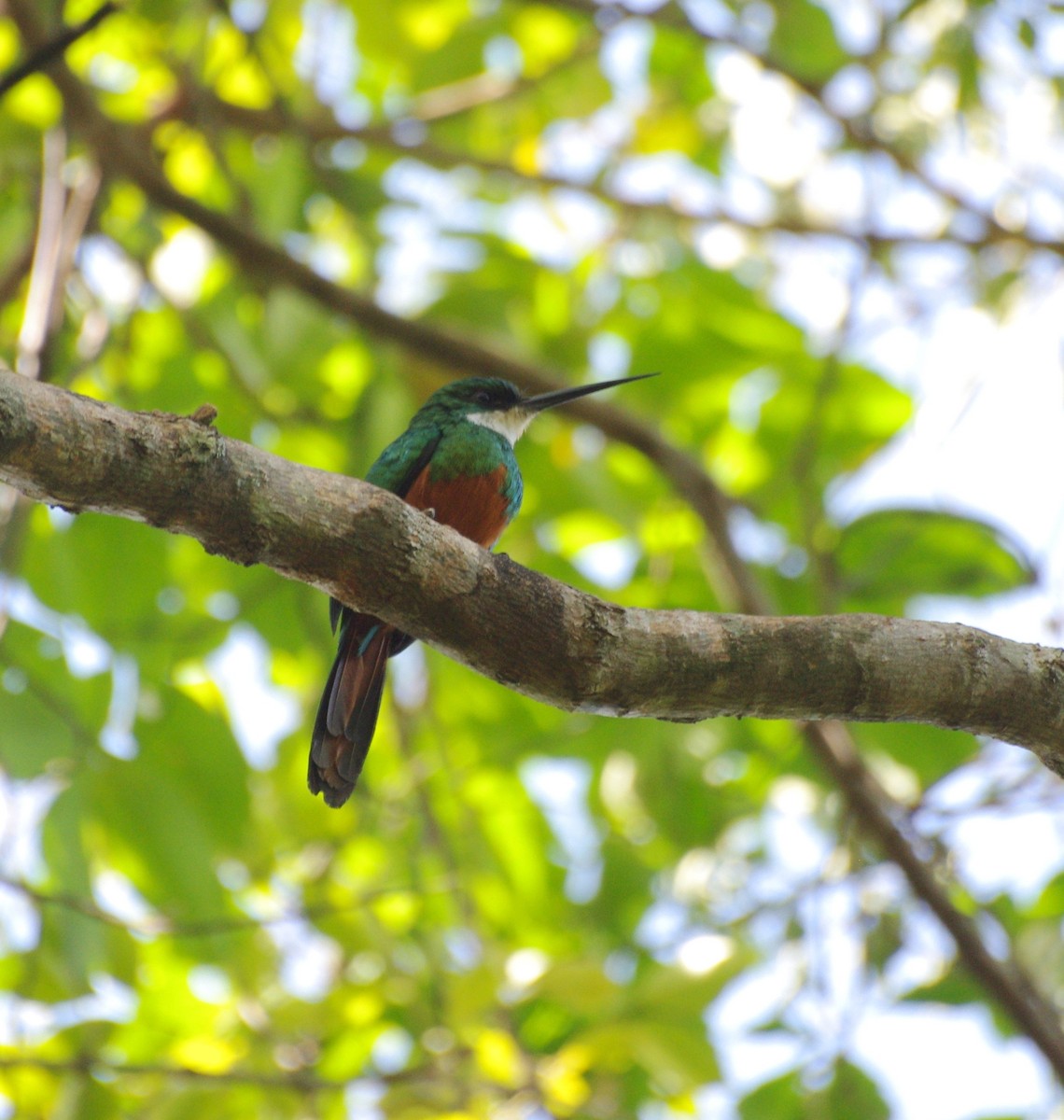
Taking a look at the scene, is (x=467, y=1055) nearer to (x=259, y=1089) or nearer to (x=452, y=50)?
(x=259, y=1089)

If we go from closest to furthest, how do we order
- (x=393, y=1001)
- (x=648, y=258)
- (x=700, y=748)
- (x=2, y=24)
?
1. (x=393, y=1001)
2. (x=700, y=748)
3. (x=2, y=24)
4. (x=648, y=258)

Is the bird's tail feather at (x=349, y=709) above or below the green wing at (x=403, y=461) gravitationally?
below

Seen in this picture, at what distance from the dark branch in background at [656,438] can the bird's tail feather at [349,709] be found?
1039 mm

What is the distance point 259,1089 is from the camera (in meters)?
2.92

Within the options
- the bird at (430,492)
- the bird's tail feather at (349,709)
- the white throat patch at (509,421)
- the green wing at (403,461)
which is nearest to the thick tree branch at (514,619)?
the bird at (430,492)

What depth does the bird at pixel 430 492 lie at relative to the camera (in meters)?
2.42

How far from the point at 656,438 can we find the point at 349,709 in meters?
1.51

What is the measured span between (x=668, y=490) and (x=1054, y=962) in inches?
67.9

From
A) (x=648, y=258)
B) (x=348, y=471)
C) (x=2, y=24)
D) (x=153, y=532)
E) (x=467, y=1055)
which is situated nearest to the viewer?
(x=153, y=532)

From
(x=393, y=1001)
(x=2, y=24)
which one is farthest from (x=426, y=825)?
(x=2, y=24)

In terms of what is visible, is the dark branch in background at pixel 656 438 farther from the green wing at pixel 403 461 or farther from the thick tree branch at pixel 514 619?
Answer: the thick tree branch at pixel 514 619

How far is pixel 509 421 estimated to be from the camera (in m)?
3.67

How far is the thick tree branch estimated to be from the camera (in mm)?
1510

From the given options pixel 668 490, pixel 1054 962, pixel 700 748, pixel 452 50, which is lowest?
pixel 1054 962
